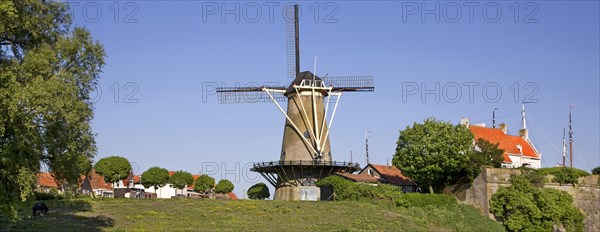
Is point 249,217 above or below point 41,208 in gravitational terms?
below

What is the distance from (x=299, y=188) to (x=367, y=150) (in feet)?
124

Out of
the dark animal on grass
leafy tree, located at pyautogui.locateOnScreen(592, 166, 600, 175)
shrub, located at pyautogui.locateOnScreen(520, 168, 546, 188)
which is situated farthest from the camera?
leafy tree, located at pyautogui.locateOnScreen(592, 166, 600, 175)

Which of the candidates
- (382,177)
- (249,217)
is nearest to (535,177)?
(382,177)

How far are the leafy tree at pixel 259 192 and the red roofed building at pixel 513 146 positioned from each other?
1127 inches

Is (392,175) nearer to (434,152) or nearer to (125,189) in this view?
(434,152)

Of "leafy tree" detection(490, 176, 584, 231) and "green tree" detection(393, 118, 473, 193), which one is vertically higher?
"green tree" detection(393, 118, 473, 193)

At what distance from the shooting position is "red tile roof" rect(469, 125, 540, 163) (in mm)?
78938

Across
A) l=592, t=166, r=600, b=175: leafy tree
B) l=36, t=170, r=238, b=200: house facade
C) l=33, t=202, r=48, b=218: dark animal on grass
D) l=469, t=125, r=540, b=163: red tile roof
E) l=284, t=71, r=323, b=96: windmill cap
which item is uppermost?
l=284, t=71, r=323, b=96: windmill cap

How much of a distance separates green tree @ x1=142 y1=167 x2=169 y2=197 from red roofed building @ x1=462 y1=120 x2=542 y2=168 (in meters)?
45.8

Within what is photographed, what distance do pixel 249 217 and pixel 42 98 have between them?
2842 centimetres

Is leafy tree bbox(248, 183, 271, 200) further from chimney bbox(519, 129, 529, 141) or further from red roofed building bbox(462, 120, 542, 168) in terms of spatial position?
chimney bbox(519, 129, 529, 141)

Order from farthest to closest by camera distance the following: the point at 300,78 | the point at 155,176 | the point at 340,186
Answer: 1. the point at 155,176
2. the point at 300,78
3. the point at 340,186

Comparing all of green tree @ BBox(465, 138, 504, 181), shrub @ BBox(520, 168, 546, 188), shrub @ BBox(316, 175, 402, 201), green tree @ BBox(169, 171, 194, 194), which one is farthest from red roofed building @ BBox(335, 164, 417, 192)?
green tree @ BBox(169, 171, 194, 194)

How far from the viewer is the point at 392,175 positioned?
81062 millimetres
